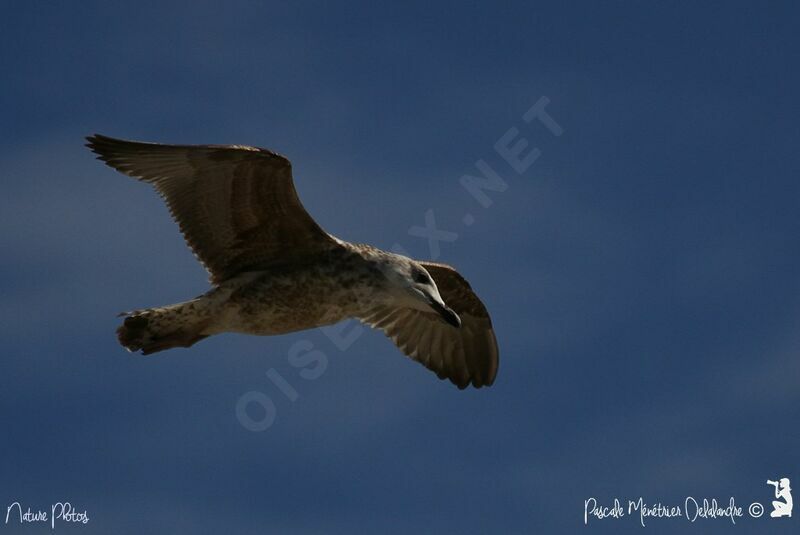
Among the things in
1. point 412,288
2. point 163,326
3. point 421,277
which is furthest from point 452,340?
point 163,326

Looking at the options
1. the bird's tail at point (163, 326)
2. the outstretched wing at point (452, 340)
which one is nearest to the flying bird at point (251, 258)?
the bird's tail at point (163, 326)

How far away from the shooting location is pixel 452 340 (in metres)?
15.6

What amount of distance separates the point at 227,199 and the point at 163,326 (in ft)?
4.23

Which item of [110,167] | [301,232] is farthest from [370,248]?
[110,167]

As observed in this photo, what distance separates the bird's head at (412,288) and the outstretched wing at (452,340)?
209 cm

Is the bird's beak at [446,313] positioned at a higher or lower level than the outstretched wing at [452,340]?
lower

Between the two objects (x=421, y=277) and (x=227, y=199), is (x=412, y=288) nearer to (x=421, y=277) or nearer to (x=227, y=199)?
(x=421, y=277)

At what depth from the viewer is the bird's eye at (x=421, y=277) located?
1320 centimetres

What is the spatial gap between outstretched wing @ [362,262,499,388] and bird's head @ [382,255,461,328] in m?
2.09

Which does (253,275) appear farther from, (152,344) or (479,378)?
(479,378)

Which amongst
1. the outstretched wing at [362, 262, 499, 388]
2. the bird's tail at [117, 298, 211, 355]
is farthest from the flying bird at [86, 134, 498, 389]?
the outstretched wing at [362, 262, 499, 388]

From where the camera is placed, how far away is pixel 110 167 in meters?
12.8

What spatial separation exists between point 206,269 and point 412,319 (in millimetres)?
3118

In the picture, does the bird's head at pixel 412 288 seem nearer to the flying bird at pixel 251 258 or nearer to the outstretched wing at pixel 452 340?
the flying bird at pixel 251 258
